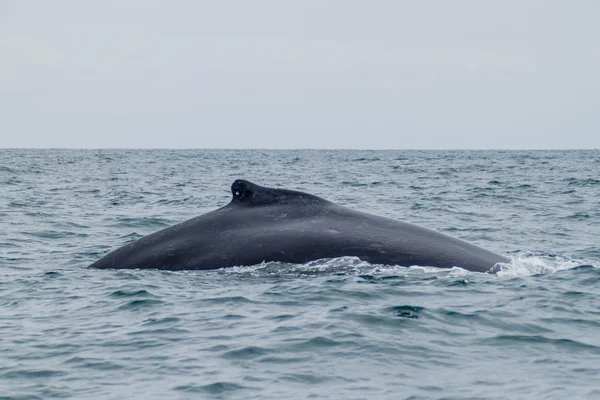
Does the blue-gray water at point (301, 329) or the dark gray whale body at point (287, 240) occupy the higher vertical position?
the dark gray whale body at point (287, 240)

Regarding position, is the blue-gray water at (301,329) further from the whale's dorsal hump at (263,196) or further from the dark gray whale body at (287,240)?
the whale's dorsal hump at (263,196)

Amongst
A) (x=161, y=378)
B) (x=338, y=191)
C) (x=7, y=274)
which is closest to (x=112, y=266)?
(x=7, y=274)

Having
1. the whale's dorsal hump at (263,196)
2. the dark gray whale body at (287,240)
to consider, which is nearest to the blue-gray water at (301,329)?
the dark gray whale body at (287,240)

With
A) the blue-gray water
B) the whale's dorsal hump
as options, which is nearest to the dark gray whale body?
the whale's dorsal hump

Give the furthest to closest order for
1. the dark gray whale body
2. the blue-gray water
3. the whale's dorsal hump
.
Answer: the whale's dorsal hump, the dark gray whale body, the blue-gray water

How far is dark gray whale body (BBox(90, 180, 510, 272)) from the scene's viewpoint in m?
10.8

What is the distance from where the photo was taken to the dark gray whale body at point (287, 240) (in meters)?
10.8

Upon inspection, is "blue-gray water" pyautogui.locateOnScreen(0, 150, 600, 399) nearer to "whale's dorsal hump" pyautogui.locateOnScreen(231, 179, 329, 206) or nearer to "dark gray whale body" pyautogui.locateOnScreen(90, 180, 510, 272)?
"dark gray whale body" pyautogui.locateOnScreen(90, 180, 510, 272)

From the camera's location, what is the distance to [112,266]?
11695 mm

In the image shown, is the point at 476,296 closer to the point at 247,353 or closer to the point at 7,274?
the point at 247,353

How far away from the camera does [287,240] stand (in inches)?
426

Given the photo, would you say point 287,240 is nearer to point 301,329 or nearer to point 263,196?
point 263,196

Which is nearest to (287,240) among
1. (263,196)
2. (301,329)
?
(263,196)

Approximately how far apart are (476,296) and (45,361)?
509cm
